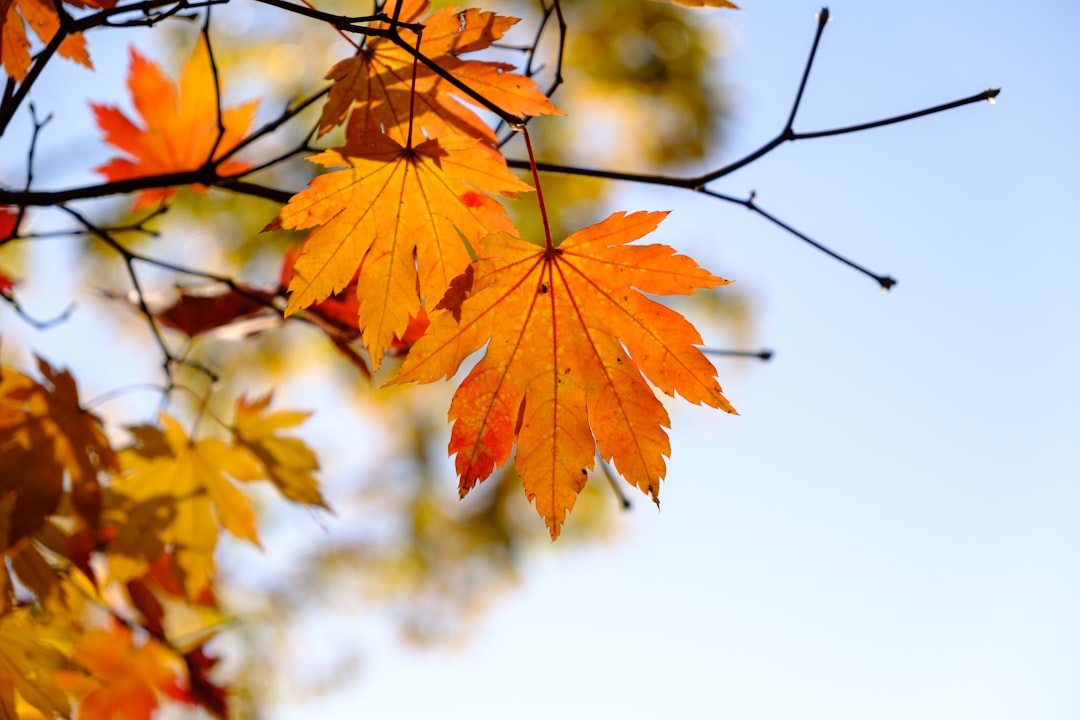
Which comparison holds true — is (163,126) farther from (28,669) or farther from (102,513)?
(28,669)

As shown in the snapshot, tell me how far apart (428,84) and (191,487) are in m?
0.77

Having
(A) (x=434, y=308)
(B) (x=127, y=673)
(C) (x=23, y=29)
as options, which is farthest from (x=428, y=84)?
(B) (x=127, y=673)

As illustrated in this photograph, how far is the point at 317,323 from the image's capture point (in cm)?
108

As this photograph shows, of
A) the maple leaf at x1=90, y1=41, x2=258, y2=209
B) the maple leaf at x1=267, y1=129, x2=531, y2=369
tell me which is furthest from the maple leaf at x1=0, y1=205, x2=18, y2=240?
the maple leaf at x1=267, y1=129, x2=531, y2=369

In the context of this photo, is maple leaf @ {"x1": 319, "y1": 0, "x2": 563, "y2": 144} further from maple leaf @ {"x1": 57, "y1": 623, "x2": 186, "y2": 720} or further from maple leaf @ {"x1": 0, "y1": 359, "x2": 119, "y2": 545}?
maple leaf @ {"x1": 57, "y1": 623, "x2": 186, "y2": 720}

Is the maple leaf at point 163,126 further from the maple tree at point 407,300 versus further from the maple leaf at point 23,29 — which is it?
the maple leaf at point 23,29

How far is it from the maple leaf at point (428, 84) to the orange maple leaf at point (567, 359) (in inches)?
7.0

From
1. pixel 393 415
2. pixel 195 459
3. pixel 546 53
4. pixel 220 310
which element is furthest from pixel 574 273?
pixel 393 415

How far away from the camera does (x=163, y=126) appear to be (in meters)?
1.23

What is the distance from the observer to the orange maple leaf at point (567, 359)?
749 millimetres

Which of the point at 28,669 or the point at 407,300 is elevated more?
the point at 407,300

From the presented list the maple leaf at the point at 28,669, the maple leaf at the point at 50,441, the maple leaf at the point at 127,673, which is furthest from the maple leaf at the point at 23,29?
the maple leaf at the point at 127,673

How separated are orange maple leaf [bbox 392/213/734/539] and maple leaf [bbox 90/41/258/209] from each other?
64 centimetres

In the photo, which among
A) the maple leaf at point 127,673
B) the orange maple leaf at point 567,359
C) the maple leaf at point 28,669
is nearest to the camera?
the orange maple leaf at point 567,359
